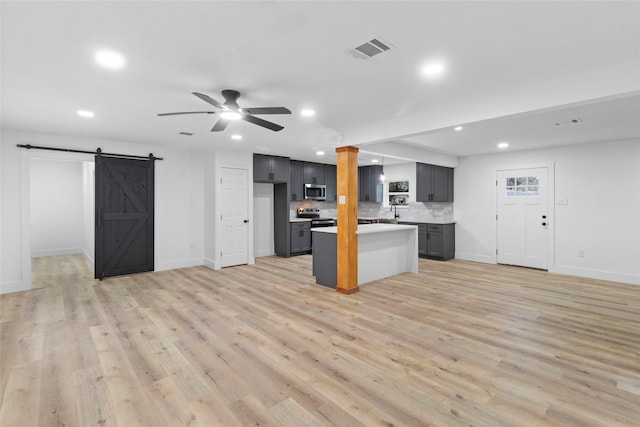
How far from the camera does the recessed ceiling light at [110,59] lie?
2.37 meters

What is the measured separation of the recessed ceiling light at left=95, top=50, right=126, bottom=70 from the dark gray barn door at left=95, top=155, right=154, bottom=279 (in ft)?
12.4

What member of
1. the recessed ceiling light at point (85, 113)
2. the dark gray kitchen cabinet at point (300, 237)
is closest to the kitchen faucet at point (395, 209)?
the dark gray kitchen cabinet at point (300, 237)

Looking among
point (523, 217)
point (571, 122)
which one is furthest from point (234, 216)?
point (523, 217)

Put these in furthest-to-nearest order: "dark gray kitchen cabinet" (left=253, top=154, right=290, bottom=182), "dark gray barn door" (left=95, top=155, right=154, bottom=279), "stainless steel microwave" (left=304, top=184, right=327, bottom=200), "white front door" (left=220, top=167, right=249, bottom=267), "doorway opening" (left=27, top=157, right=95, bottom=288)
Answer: "stainless steel microwave" (left=304, top=184, right=327, bottom=200), "doorway opening" (left=27, top=157, right=95, bottom=288), "dark gray kitchen cabinet" (left=253, top=154, right=290, bottom=182), "white front door" (left=220, top=167, right=249, bottom=267), "dark gray barn door" (left=95, top=155, right=154, bottom=279)

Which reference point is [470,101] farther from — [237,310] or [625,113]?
[237,310]

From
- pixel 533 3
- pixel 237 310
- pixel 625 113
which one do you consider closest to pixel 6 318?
pixel 237 310

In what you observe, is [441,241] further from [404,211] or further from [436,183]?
[404,211]

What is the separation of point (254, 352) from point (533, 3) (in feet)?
10.8

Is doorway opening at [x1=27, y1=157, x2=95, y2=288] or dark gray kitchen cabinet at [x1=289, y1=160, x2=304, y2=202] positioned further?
dark gray kitchen cabinet at [x1=289, y1=160, x2=304, y2=202]

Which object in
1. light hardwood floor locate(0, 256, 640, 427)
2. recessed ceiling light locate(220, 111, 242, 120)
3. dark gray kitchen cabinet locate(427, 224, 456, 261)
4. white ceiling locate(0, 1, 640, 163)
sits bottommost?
light hardwood floor locate(0, 256, 640, 427)

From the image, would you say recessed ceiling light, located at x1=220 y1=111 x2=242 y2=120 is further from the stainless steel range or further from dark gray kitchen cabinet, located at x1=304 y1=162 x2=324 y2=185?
the stainless steel range

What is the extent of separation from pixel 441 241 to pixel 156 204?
6327mm

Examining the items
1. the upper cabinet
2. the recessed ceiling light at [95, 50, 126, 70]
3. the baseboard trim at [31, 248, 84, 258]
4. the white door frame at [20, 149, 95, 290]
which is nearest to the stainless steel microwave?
the upper cabinet

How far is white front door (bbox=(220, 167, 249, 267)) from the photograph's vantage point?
6.64 metres
